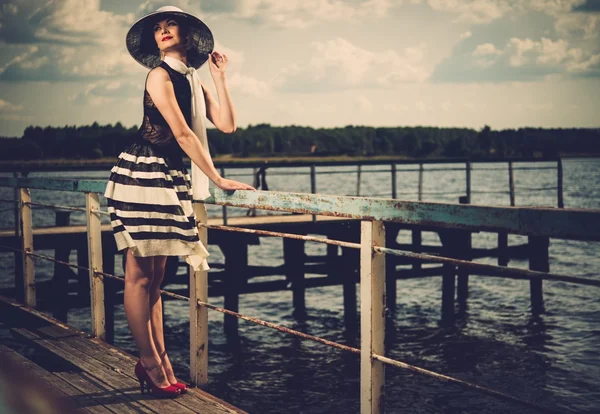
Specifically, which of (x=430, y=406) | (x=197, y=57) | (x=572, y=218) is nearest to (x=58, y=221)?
(x=430, y=406)

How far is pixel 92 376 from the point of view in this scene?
3199mm

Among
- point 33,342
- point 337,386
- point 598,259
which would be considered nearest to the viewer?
point 33,342

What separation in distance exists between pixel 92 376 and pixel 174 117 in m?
1.39

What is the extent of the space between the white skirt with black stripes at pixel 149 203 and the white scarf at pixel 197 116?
0.09 meters

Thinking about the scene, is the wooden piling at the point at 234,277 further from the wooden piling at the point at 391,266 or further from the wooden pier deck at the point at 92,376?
the wooden pier deck at the point at 92,376

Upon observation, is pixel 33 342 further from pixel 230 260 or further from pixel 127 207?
pixel 230 260

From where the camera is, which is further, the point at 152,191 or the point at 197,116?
the point at 197,116

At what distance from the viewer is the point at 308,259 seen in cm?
1209

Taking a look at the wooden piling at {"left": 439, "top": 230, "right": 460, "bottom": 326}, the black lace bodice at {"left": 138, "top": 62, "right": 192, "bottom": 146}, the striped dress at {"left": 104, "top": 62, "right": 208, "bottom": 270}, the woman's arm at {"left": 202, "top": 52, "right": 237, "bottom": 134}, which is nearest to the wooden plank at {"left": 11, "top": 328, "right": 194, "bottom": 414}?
the striped dress at {"left": 104, "top": 62, "right": 208, "bottom": 270}

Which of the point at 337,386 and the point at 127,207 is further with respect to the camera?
the point at 337,386

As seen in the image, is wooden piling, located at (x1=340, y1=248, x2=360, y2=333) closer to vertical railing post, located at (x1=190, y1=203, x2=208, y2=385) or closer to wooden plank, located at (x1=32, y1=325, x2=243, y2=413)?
wooden plank, located at (x1=32, y1=325, x2=243, y2=413)

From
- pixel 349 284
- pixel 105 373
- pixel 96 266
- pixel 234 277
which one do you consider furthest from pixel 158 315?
pixel 349 284

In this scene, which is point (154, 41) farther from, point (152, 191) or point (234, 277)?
point (234, 277)

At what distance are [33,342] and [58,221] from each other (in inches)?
329
